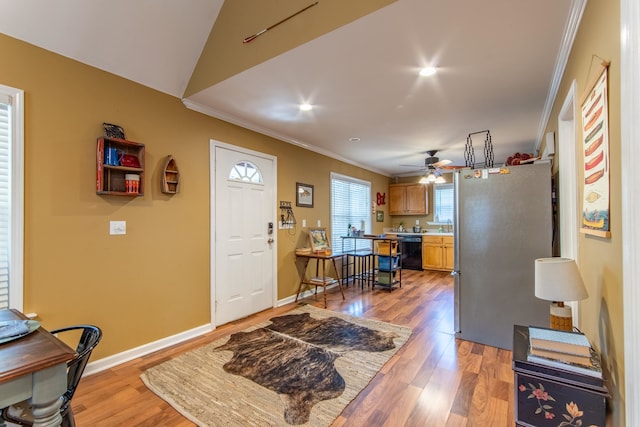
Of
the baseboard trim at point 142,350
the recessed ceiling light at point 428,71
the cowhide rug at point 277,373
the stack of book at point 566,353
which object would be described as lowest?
the cowhide rug at point 277,373

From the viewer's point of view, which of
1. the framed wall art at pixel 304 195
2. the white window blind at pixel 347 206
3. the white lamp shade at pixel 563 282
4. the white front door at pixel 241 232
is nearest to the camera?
the white lamp shade at pixel 563 282

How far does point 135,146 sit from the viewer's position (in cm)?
264

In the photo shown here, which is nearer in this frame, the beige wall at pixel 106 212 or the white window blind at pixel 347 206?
the beige wall at pixel 106 212

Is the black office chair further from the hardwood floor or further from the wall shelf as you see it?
the wall shelf

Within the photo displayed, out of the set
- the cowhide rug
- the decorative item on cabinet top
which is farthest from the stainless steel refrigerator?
the decorative item on cabinet top

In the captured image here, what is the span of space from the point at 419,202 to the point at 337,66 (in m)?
5.67

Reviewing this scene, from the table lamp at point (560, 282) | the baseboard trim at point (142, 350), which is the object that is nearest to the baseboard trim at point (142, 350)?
the baseboard trim at point (142, 350)

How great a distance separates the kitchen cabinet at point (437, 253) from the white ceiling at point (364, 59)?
3.28m

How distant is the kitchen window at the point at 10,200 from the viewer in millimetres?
2055

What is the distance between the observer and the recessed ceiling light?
2363 mm

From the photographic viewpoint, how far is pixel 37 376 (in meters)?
1.08

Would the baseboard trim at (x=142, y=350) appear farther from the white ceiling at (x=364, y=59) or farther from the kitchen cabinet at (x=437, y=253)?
the kitchen cabinet at (x=437, y=253)

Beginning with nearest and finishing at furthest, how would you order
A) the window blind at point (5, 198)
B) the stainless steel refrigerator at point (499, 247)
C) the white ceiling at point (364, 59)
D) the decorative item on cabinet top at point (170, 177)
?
the white ceiling at point (364, 59) < the window blind at point (5, 198) < the stainless steel refrigerator at point (499, 247) < the decorative item on cabinet top at point (170, 177)

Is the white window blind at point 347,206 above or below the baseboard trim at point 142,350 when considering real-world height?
above
